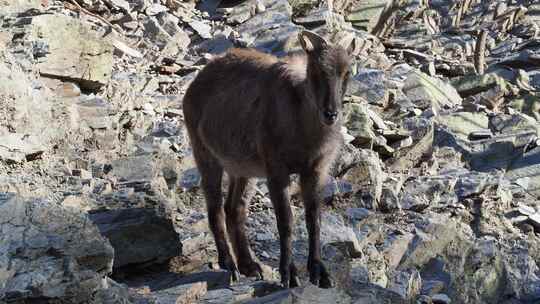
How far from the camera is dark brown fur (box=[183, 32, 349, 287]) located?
7227mm

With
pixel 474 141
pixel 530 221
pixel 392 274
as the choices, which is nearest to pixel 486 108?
pixel 474 141

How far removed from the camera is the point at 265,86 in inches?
312

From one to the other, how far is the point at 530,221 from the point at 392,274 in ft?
16.2

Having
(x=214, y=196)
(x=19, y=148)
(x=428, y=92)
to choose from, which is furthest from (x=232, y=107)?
(x=428, y=92)

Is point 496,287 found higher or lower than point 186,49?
lower

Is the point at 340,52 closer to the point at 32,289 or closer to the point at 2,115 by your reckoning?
the point at 32,289

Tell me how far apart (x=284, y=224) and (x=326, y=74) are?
1.41 m

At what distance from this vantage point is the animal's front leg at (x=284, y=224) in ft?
24.3

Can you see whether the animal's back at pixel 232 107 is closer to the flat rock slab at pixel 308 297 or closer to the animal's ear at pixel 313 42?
the animal's ear at pixel 313 42

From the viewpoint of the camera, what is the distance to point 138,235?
26.0 ft

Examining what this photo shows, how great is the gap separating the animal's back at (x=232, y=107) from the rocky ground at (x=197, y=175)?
0.85 meters

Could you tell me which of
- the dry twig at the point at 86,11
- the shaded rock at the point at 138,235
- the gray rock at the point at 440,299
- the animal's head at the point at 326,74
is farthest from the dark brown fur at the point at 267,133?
the dry twig at the point at 86,11

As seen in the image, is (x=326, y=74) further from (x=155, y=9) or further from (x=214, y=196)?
(x=155, y=9)

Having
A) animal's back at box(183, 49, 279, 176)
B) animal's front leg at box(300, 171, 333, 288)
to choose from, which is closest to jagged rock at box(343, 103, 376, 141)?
animal's back at box(183, 49, 279, 176)
